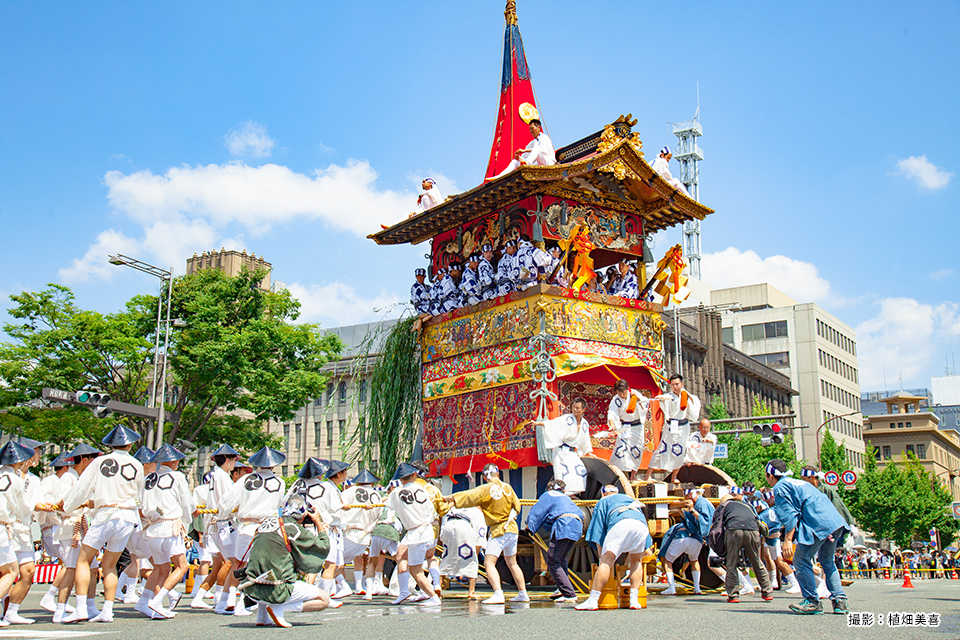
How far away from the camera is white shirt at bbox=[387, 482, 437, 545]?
12.5 meters

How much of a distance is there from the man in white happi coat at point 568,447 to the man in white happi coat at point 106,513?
7.02m

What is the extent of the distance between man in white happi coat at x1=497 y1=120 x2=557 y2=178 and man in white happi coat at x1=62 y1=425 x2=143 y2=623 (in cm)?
959

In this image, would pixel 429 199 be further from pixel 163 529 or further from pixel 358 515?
pixel 163 529

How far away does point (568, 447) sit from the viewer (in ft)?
51.0

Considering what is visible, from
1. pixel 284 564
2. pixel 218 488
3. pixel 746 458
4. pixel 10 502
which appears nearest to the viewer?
pixel 284 564

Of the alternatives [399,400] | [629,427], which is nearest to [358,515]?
[629,427]

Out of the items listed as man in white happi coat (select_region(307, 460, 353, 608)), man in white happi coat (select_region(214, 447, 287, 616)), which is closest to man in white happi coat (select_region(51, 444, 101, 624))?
man in white happi coat (select_region(214, 447, 287, 616))

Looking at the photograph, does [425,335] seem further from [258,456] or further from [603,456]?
[258,456]

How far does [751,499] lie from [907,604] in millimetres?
4065

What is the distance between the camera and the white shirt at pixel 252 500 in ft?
36.1

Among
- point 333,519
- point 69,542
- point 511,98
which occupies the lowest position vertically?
point 69,542

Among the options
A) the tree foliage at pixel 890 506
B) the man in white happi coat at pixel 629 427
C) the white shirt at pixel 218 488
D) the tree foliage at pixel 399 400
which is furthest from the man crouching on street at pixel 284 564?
the tree foliage at pixel 890 506

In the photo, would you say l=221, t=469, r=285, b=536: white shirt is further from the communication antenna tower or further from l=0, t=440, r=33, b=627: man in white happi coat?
the communication antenna tower

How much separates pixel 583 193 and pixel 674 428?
5166mm
